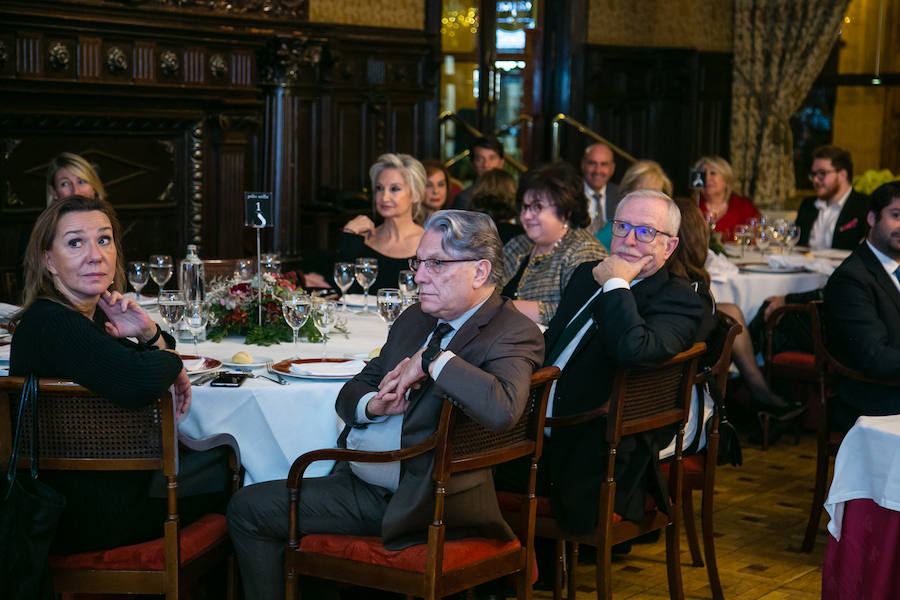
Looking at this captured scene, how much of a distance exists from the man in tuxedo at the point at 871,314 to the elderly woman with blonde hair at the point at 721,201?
3.56m

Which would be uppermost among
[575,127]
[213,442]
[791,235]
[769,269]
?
[575,127]

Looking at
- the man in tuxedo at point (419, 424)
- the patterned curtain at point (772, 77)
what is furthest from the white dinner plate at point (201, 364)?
the patterned curtain at point (772, 77)

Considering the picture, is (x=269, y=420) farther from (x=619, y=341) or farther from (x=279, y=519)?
(x=619, y=341)

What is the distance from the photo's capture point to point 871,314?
3893 millimetres

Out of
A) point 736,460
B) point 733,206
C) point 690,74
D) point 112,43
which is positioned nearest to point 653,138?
point 690,74

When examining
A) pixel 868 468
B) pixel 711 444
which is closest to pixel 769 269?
pixel 711 444

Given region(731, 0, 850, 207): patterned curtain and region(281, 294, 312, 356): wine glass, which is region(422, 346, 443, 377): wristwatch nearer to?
region(281, 294, 312, 356): wine glass

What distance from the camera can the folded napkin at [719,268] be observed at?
612 cm

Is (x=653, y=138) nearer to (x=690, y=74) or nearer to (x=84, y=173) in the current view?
(x=690, y=74)

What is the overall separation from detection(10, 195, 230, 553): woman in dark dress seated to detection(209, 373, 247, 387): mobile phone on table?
0.44 feet

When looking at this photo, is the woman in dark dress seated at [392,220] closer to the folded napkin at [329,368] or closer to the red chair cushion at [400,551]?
the folded napkin at [329,368]

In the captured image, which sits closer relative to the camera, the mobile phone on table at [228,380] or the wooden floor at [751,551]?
the mobile phone on table at [228,380]

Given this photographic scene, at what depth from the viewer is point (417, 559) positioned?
2705mm

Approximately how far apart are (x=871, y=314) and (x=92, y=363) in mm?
2646
